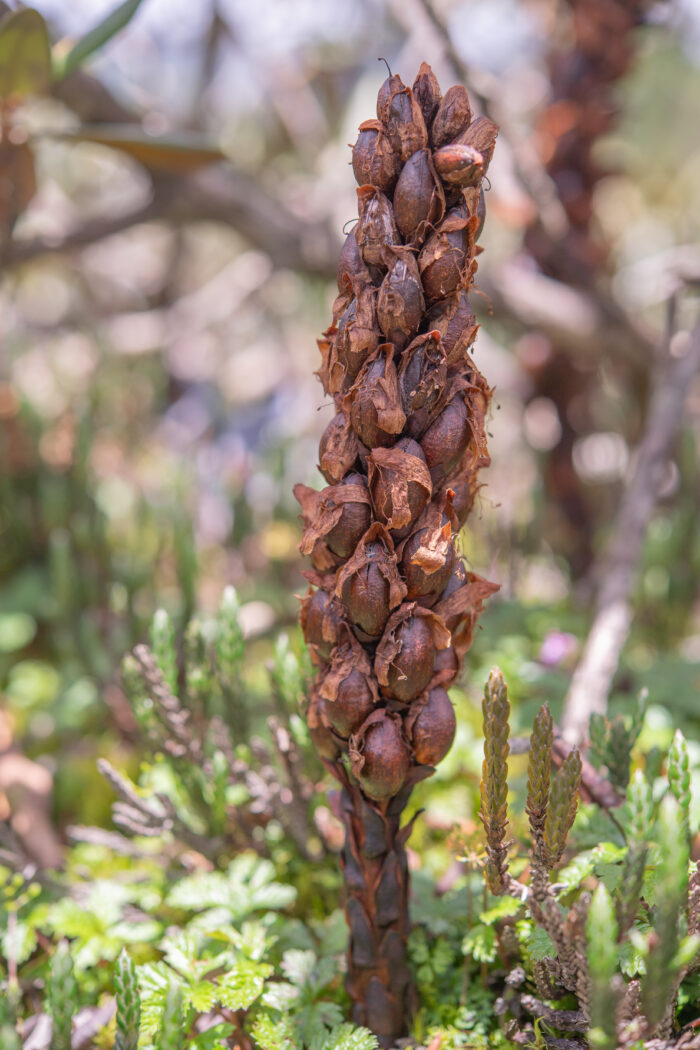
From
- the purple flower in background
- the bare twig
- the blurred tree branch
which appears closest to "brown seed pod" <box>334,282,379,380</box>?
the bare twig

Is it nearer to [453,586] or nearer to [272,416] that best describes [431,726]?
[453,586]

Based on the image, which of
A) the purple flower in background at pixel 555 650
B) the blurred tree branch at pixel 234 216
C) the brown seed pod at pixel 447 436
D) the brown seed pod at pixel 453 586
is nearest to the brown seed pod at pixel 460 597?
the brown seed pod at pixel 453 586

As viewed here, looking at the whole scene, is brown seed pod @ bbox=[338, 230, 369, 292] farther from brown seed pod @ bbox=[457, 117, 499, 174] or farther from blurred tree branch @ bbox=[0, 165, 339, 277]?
blurred tree branch @ bbox=[0, 165, 339, 277]

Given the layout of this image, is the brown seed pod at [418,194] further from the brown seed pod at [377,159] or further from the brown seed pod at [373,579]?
the brown seed pod at [373,579]

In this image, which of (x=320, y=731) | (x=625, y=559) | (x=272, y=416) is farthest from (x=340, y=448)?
(x=272, y=416)

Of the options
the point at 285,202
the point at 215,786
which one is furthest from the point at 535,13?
the point at 215,786

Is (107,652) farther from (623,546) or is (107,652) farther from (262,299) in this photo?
(262,299)
